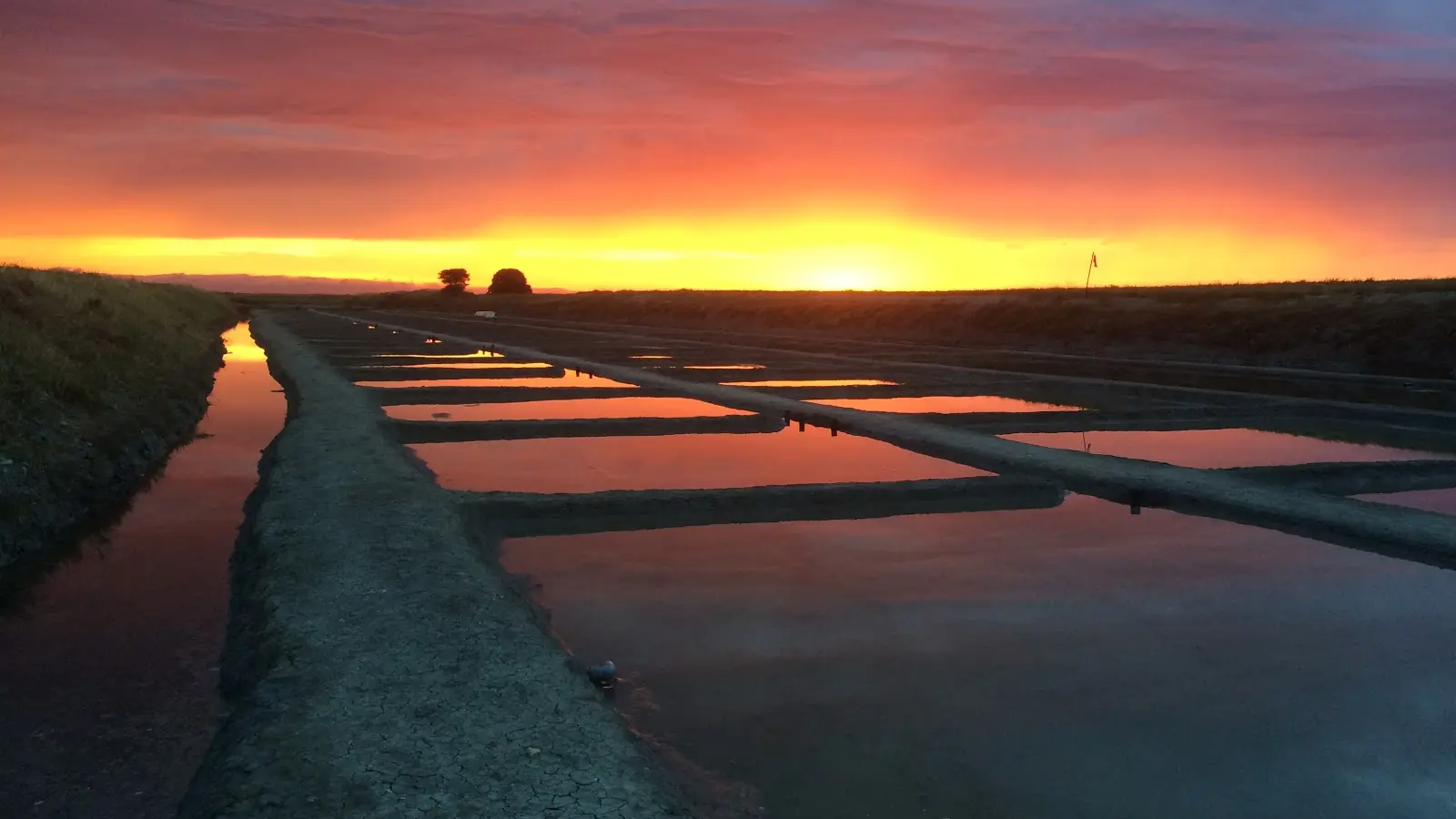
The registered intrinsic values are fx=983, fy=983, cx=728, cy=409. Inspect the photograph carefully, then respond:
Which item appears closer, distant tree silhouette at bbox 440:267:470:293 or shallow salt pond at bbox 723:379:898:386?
shallow salt pond at bbox 723:379:898:386

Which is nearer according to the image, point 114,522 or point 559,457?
point 114,522

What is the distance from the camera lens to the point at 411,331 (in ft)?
176

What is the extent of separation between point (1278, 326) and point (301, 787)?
3975 centimetres

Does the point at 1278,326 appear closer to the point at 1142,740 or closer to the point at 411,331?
the point at 1142,740

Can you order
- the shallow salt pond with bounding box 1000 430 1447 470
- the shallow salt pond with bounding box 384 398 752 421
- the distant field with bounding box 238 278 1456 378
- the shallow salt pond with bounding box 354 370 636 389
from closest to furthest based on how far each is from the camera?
the shallow salt pond with bounding box 1000 430 1447 470
the shallow salt pond with bounding box 384 398 752 421
the shallow salt pond with bounding box 354 370 636 389
the distant field with bounding box 238 278 1456 378

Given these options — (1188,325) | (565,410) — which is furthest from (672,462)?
(1188,325)

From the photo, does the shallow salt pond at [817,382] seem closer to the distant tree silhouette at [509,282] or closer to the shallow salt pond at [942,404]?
the shallow salt pond at [942,404]

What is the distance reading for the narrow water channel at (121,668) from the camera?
4.66 metres

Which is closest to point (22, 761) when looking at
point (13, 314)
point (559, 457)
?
point (559, 457)

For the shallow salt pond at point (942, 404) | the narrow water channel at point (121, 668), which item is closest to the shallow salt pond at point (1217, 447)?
the shallow salt pond at point (942, 404)

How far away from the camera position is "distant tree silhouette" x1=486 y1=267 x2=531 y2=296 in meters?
145

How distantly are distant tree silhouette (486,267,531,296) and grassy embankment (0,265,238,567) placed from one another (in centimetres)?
12277

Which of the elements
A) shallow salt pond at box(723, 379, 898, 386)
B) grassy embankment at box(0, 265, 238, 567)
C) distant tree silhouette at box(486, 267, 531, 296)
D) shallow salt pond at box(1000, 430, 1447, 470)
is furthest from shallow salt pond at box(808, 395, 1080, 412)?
distant tree silhouette at box(486, 267, 531, 296)

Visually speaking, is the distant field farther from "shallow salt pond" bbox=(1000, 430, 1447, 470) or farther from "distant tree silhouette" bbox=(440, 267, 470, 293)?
"distant tree silhouette" bbox=(440, 267, 470, 293)
